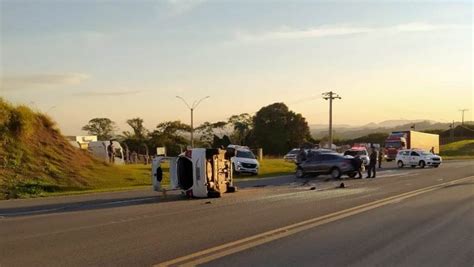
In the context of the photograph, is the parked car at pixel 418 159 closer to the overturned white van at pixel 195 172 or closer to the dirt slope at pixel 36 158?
the dirt slope at pixel 36 158

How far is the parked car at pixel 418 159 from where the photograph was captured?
4894 cm

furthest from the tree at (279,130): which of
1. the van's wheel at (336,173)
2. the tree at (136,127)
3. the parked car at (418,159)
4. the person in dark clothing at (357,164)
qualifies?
the person in dark clothing at (357,164)

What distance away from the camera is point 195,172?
2033 cm

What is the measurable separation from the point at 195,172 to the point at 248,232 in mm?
9142

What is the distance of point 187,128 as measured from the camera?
336 feet

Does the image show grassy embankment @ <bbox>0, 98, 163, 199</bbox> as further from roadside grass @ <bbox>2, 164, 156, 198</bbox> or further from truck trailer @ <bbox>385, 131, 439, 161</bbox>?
truck trailer @ <bbox>385, 131, 439, 161</bbox>

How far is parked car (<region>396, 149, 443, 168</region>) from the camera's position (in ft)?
161

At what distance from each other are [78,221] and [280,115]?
300ft

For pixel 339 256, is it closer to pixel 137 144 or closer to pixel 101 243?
pixel 101 243

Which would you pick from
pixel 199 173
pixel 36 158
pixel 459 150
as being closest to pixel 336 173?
pixel 199 173

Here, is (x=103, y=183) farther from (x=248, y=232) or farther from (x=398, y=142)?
(x=398, y=142)

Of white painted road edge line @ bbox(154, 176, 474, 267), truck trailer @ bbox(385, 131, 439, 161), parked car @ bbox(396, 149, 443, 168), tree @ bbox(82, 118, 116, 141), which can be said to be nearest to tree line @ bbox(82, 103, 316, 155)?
tree @ bbox(82, 118, 116, 141)

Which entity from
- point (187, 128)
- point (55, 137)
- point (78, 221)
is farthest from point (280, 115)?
point (78, 221)

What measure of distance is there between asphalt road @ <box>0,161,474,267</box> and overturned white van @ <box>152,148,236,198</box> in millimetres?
1573
